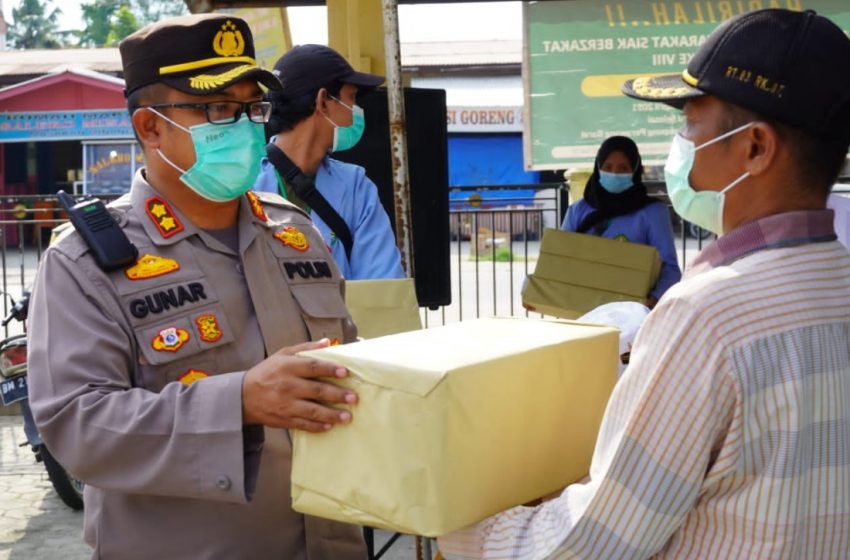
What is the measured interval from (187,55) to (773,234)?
3.79ft

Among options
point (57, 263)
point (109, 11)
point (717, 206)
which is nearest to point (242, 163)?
point (57, 263)

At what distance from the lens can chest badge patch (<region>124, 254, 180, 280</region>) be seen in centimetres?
189

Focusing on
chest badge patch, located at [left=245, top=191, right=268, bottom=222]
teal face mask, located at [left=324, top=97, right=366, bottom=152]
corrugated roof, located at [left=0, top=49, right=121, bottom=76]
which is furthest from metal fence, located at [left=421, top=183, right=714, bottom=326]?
corrugated roof, located at [left=0, top=49, right=121, bottom=76]

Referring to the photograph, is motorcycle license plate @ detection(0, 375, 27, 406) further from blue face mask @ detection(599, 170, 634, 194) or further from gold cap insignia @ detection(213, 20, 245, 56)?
gold cap insignia @ detection(213, 20, 245, 56)

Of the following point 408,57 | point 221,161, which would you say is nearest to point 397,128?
point 221,161

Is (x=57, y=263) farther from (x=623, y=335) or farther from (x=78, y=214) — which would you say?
(x=623, y=335)

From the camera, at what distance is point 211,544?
6.30ft

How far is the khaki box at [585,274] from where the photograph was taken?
5000 mm

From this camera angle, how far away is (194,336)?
1.91 m

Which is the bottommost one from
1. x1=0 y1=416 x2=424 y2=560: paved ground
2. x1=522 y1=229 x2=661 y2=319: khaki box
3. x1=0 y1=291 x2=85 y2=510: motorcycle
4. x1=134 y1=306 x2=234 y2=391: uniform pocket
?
x1=0 y1=416 x2=424 y2=560: paved ground

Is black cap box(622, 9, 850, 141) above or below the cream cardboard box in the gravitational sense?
above

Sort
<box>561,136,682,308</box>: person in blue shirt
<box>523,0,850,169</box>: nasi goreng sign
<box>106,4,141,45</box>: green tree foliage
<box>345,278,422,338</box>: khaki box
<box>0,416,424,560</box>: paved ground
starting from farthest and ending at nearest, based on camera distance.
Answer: <box>106,4,141,45</box>: green tree foliage
<box>523,0,850,169</box>: nasi goreng sign
<box>561,136,682,308</box>: person in blue shirt
<box>0,416,424,560</box>: paved ground
<box>345,278,422,338</box>: khaki box

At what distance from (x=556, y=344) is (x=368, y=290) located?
1.71m

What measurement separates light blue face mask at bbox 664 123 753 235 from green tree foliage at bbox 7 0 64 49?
66.3 meters
